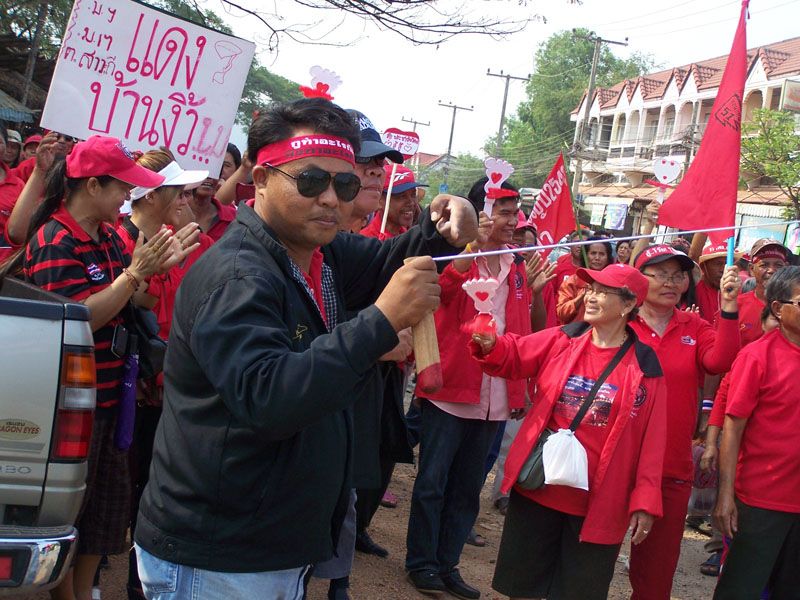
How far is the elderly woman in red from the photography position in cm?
386

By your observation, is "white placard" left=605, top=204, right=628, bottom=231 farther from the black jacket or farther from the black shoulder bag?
the black jacket

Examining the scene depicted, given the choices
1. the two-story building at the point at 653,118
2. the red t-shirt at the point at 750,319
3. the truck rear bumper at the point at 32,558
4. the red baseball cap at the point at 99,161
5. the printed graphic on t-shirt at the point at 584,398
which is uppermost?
the two-story building at the point at 653,118

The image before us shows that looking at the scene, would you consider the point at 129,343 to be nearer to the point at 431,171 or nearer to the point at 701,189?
the point at 701,189

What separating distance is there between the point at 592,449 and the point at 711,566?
2.81m

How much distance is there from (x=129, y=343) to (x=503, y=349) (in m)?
1.75

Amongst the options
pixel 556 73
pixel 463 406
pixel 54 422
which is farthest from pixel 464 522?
pixel 556 73

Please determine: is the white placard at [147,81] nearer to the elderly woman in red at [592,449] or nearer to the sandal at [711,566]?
the elderly woman in red at [592,449]

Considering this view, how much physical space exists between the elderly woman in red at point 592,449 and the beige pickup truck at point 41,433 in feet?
6.50

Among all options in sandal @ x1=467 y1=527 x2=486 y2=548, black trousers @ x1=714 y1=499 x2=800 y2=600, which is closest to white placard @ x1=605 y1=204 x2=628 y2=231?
sandal @ x1=467 y1=527 x2=486 y2=548

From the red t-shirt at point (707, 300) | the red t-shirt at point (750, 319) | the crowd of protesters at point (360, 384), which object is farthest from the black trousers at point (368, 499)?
the red t-shirt at point (707, 300)

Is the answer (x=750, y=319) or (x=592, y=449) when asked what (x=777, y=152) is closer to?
(x=750, y=319)

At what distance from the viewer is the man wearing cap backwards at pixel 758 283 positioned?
6.03 metres

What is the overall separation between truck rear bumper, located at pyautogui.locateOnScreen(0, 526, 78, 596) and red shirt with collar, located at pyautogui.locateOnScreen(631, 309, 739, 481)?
121 inches

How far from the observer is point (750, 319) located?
607cm
